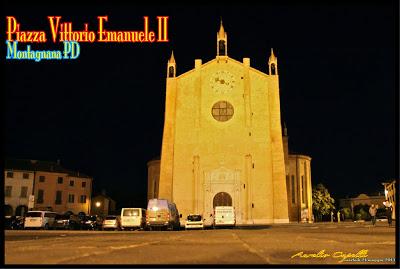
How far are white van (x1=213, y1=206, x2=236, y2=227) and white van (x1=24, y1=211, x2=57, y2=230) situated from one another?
12379 millimetres

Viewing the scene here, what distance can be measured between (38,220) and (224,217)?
533 inches

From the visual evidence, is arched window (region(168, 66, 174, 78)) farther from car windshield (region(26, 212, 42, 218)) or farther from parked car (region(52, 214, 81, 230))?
car windshield (region(26, 212, 42, 218))

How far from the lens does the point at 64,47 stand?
78.6 ft

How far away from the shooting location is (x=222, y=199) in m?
41.8

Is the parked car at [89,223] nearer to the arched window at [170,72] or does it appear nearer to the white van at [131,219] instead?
the white van at [131,219]

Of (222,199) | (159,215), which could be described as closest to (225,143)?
(222,199)

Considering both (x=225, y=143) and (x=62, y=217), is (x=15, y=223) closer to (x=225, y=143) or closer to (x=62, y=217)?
(x=62, y=217)

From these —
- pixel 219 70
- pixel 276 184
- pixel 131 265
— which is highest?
pixel 219 70

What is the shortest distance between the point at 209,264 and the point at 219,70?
37.6m

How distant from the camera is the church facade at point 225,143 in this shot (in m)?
41.0

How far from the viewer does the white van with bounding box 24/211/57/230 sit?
98.6 ft

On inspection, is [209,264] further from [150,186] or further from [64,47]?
[150,186]

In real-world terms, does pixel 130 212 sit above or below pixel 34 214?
above

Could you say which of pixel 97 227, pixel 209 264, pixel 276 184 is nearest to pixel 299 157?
pixel 276 184
